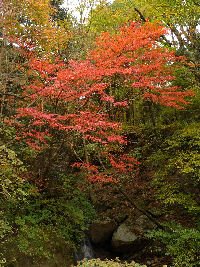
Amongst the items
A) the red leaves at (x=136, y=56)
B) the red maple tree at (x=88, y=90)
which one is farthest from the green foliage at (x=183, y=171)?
the red leaves at (x=136, y=56)

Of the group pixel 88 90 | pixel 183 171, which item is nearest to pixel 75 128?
pixel 88 90

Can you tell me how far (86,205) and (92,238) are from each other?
1.55m

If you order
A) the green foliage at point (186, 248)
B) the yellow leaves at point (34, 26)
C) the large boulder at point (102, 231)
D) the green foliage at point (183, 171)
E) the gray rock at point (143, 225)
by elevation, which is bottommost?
the large boulder at point (102, 231)

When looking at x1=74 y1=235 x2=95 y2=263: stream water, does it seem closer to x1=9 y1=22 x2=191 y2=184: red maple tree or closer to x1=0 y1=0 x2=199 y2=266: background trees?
x1=0 y1=0 x2=199 y2=266: background trees

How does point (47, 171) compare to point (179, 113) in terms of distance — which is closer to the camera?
point (47, 171)

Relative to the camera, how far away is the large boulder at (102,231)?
33.0 ft

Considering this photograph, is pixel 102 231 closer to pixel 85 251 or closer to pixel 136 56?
pixel 85 251

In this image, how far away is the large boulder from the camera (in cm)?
1006

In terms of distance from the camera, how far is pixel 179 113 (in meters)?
13.5

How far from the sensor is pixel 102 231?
33.0 ft

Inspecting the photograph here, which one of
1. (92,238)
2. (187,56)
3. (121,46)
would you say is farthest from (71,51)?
(92,238)

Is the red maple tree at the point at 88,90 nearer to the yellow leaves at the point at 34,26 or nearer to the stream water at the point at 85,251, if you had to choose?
the yellow leaves at the point at 34,26

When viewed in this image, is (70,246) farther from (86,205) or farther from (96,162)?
(96,162)

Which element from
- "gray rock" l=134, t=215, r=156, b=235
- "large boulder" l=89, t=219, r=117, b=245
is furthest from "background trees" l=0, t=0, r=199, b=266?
"gray rock" l=134, t=215, r=156, b=235
